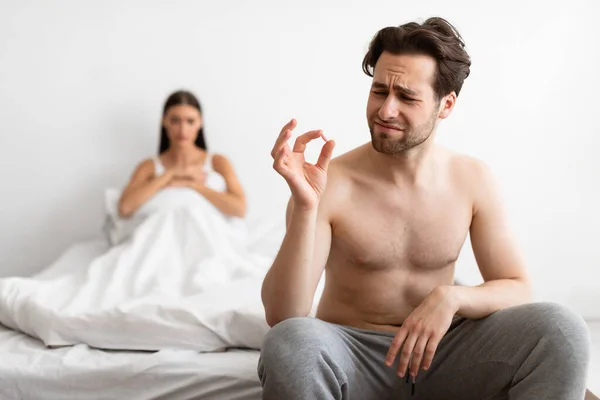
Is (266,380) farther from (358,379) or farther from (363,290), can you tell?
(363,290)

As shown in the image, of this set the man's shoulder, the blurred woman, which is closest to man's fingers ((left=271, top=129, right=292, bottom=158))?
the man's shoulder

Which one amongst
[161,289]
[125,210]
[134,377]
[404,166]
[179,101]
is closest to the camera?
[404,166]

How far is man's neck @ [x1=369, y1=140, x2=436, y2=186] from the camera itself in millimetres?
1793

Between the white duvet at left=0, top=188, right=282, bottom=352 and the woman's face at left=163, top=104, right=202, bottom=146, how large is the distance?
0.25 metres

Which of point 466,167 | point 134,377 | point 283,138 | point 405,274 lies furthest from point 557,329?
point 134,377

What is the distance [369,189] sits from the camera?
5.82 ft

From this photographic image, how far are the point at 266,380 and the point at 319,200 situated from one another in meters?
0.42

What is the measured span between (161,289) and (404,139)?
0.95 metres

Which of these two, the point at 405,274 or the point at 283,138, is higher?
the point at 283,138

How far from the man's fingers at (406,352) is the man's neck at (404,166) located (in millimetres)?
415

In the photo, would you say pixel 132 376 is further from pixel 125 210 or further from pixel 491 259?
pixel 125 210

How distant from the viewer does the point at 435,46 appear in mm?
1701

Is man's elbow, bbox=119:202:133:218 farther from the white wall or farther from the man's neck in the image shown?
the man's neck

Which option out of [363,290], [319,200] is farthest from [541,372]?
[319,200]
